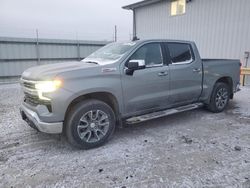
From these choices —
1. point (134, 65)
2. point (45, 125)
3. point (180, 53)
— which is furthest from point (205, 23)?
point (45, 125)

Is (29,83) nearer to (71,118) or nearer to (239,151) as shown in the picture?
(71,118)

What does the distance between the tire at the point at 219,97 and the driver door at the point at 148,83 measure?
64.9 inches

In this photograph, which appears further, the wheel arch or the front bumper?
the wheel arch

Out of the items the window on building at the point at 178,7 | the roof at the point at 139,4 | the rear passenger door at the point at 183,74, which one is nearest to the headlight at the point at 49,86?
the rear passenger door at the point at 183,74

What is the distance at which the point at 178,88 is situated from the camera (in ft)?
15.3

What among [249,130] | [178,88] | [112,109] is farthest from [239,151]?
[112,109]

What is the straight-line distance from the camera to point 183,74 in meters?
4.69

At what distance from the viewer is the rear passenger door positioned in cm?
458

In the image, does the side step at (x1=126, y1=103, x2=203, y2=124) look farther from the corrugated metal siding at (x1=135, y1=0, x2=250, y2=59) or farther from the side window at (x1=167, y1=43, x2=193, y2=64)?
the corrugated metal siding at (x1=135, y1=0, x2=250, y2=59)

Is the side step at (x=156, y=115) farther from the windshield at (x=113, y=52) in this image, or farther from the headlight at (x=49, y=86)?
the headlight at (x=49, y=86)

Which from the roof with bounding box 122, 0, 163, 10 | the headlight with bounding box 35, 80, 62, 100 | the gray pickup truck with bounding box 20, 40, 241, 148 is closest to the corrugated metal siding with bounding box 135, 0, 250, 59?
the roof with bounding box 122, 0, 163, 10

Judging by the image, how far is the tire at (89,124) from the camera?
3.49 m

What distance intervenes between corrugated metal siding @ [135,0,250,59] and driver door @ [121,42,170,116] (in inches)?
273

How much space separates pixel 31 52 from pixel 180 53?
8849 millimetres
